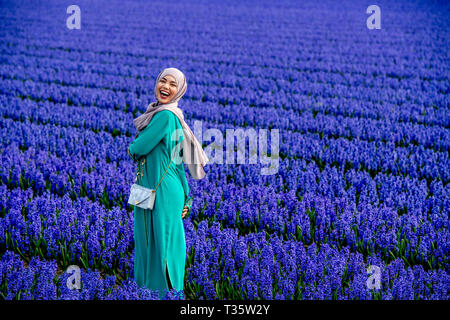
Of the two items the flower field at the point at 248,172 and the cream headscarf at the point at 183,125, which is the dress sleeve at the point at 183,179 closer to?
the cream headscarf at the point at 183,125

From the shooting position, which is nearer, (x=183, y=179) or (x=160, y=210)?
(x=160, y=210)

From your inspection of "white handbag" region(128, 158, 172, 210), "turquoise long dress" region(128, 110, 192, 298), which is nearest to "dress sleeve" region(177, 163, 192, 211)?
"turquoise long dress" region(128, 110, 192, 298)

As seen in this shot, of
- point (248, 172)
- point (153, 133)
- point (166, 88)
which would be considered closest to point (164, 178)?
point (153, 133)

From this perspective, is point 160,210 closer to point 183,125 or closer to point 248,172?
point 183,125

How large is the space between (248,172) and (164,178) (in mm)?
2920

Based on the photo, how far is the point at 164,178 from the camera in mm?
2639

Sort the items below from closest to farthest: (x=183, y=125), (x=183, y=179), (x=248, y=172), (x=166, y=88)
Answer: (x=166, y=88) < (x=183, y=125) < (x=183, y=179) < (x=248, y=172)

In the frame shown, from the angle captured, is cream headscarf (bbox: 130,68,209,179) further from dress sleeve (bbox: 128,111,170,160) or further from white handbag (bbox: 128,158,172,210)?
white handbag (bbox: 128,158,172,210)

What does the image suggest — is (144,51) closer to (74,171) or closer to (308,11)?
(74,171)

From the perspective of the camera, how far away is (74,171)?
5.38 metres

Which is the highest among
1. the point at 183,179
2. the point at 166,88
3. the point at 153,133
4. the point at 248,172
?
the point at 166,88

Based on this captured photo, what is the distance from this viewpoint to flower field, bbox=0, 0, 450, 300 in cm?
340

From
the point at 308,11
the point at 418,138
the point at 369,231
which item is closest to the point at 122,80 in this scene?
the point at 418,138

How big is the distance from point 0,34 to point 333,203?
15.5 metres
